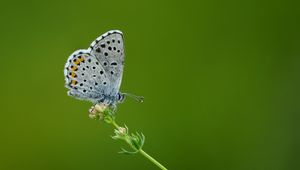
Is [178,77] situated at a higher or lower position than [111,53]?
higher

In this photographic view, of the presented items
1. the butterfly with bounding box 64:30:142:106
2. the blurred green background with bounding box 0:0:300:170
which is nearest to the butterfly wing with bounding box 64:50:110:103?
the butterfly with bounding box 64:30:142:106

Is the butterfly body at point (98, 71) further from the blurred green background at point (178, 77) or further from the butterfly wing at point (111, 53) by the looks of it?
the blurred green background at point (178, 77)

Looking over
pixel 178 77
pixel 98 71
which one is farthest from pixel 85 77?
pixel 178 77

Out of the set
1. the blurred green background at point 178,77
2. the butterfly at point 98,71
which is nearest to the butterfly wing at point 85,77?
the butterfly at point 98,71

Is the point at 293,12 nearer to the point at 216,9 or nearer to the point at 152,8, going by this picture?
the point at 216,9

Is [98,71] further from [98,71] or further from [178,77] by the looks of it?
[178,77]

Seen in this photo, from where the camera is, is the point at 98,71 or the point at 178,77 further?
the point at 178,77

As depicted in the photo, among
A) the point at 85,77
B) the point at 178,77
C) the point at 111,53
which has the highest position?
the point at 178,77

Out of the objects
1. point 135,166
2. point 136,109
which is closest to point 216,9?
point 136,109
